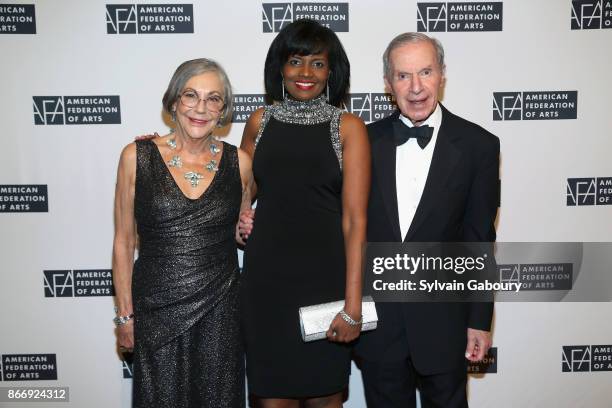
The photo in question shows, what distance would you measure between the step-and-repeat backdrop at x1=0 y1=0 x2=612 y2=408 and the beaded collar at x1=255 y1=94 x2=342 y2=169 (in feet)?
2.58

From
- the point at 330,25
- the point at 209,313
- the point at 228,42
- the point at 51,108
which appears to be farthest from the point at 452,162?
the point at 51,108

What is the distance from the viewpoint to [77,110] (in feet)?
9.14

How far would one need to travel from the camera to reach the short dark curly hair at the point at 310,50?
6.48 feet

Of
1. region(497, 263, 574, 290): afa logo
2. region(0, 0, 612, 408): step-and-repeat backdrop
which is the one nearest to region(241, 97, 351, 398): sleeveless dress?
region(0, 0, 612, 408): step-and-repeat backdrop

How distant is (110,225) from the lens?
112 inches

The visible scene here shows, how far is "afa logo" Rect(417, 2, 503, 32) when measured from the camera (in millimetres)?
2771

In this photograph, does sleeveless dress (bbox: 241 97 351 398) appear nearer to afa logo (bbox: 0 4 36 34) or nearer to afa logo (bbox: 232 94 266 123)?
afa logo (bbox: 232 94 266 123)

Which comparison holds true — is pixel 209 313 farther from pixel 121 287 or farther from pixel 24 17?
pixel 24 17

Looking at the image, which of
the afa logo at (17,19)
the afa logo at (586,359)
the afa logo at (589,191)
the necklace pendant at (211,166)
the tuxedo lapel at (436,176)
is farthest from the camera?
the afa logo at (586,359)

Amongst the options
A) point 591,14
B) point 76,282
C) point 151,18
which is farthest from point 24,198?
point 591,14

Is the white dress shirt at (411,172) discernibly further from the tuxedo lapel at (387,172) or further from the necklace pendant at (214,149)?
the necklace pendant at (214,149)

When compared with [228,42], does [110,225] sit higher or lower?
lower

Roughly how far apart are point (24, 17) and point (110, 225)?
1.09 m

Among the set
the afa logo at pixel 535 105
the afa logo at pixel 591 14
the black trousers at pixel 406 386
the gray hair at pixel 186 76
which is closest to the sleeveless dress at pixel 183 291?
the gray hair at pixel 186 76
